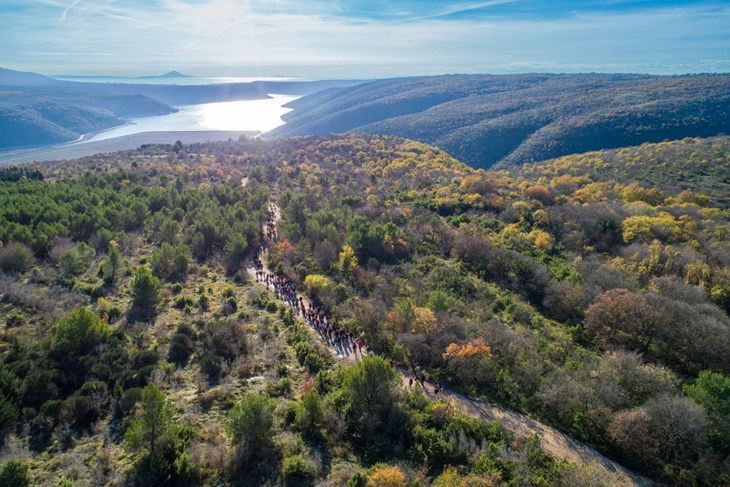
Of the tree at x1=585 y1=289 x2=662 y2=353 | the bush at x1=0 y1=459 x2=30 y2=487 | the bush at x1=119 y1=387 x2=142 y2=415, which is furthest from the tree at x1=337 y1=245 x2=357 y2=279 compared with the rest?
the bush at x1=0 y1=459 x2=30 y2=487

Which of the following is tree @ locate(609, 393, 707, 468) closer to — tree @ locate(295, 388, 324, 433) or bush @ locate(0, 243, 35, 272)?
tree @ locate(295, 388, 324, 433)

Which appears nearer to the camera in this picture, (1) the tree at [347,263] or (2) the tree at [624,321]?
(2) the tree at [624,321]

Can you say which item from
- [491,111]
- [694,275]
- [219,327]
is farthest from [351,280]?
[491,111]

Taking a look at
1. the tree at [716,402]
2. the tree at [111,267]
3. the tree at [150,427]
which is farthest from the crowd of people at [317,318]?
the tree at [716,402]

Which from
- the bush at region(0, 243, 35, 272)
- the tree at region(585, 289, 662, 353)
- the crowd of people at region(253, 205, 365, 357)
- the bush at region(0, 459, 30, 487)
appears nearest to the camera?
the bush at region(0, 459, 30, 487)

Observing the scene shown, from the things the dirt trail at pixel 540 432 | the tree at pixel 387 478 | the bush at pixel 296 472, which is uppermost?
the tree at pixel 387 478

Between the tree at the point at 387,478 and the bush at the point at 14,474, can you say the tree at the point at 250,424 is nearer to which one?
the tree at the point at 387,478
